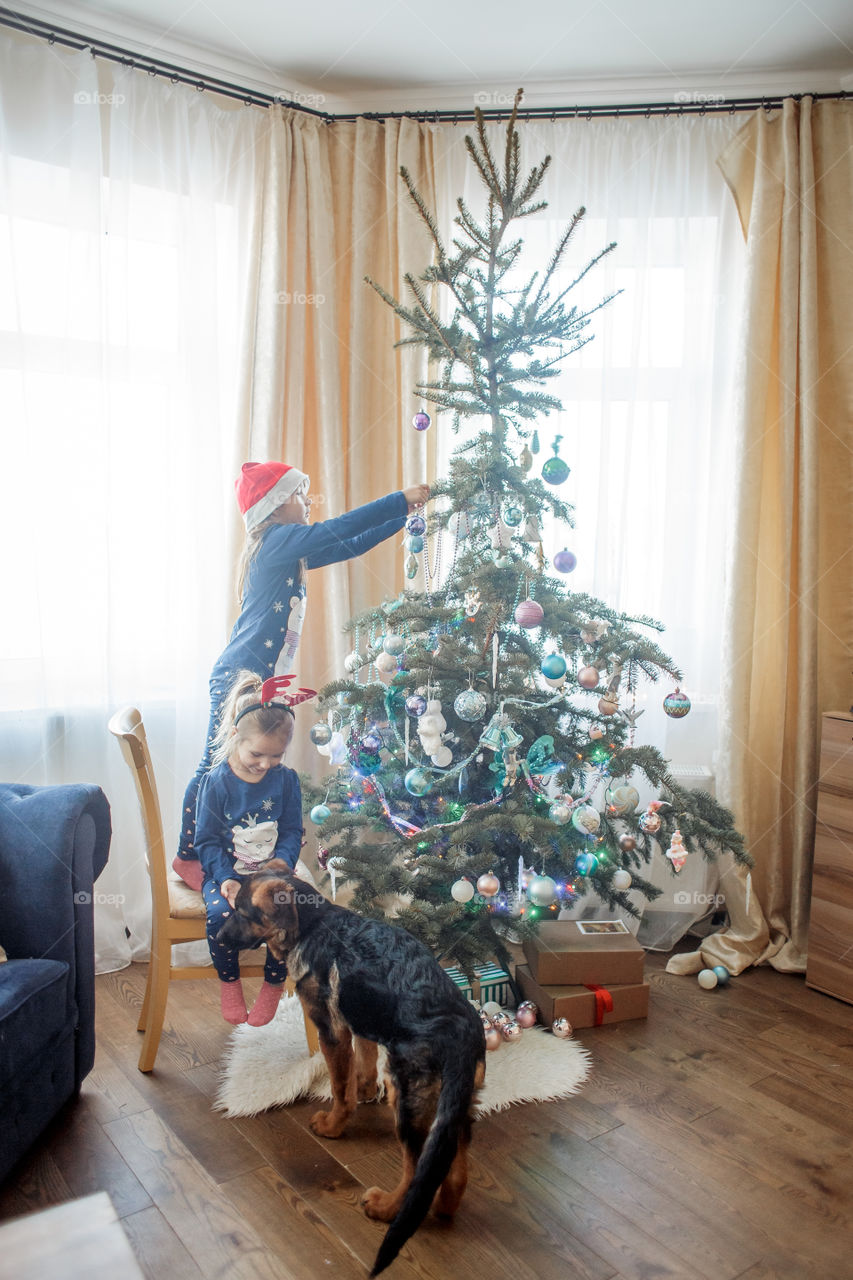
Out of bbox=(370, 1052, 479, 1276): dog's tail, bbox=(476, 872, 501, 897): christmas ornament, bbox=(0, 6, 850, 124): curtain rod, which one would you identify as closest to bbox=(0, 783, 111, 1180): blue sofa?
bbox=(370, 1052, 479, 1276): dog's tail

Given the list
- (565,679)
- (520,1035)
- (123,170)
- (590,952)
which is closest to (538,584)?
(565,679)

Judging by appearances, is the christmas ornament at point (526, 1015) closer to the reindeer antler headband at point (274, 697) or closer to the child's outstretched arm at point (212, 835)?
the child's outstretched arm at point (212, 835)

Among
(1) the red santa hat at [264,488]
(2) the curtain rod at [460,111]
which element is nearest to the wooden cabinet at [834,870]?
(1) the red santa hat at [264,488]

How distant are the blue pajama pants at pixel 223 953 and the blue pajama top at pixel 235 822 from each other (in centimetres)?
4

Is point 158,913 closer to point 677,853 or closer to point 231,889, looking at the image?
point 231,889

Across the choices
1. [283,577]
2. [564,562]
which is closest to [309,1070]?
[283,577]

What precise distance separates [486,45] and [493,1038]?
115 inches

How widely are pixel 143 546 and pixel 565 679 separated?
4.64ft

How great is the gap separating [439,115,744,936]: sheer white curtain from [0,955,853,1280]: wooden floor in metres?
1.01

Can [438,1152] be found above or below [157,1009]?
above

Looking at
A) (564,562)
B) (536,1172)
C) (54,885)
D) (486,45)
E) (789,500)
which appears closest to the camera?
(536,1172)

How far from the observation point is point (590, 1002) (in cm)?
239

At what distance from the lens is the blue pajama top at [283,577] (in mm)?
2291

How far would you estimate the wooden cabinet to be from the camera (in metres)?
2.58
